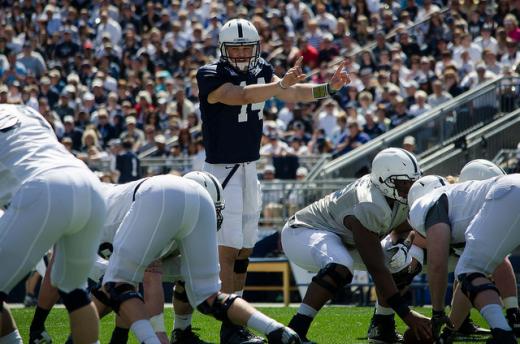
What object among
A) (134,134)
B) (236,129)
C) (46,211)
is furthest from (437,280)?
(134,134)

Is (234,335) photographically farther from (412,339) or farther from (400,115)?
(400,115)

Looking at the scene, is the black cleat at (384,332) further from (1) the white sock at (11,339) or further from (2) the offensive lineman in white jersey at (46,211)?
(1) the white sock at (11,339)

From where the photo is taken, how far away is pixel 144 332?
20.3 ft

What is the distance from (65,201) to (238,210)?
2867mm

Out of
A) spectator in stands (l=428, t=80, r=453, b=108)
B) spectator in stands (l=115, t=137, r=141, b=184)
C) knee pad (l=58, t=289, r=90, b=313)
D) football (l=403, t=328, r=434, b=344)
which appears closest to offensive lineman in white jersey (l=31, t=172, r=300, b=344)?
knee pad (l=58, t=289, r=90, b=313)

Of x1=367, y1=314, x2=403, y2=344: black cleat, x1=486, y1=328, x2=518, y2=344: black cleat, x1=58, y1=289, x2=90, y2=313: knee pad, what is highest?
x1=58, y1=289, x2=90, y2=313: knee pad

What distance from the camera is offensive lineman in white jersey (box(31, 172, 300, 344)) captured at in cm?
629

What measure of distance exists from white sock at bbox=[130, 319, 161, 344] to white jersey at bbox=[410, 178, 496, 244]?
196cm

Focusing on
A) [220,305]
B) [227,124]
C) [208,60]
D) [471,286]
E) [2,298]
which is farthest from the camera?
[208,60]

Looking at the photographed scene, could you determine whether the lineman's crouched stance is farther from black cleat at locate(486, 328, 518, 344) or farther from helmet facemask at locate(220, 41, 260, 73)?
helmet facemask at locate(220, 41, 260, 73)

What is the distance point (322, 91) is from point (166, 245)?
7.82 feet

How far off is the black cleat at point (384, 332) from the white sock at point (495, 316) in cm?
155

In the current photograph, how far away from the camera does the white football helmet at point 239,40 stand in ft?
27.9

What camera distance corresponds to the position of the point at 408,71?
1720cm
